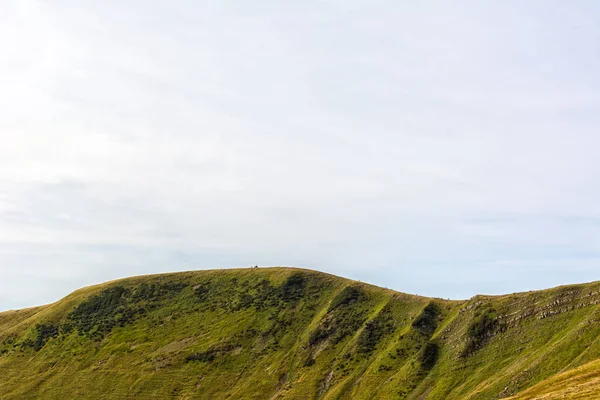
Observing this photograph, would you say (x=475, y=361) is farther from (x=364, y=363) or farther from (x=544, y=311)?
(x=364, y=363)

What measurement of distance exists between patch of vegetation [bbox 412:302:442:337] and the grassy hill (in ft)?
1.04

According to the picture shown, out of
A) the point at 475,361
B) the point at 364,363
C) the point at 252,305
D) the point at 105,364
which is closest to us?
the point at 475,361

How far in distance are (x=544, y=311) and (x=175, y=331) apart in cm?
10284

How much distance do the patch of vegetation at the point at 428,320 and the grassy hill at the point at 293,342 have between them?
32 centimetres

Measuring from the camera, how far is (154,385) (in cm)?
14625

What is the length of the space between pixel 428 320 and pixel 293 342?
36.6 m

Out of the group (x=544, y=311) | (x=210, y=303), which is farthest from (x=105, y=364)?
(x=544, y=311)

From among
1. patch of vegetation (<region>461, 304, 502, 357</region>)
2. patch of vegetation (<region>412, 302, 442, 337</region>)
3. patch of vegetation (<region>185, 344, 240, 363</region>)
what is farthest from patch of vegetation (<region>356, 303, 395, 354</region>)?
patch of vegetation (<region>185, 344, 240, 363</region>)

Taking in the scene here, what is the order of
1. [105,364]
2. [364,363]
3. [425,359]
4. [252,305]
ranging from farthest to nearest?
[252,305] → [105,364] → [364,363] → [425,359]

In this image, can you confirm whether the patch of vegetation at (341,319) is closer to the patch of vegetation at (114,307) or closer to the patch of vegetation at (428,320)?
the patch of vegetation at (428,320)

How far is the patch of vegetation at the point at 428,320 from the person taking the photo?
451ft

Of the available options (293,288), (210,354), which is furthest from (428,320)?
(210,354)

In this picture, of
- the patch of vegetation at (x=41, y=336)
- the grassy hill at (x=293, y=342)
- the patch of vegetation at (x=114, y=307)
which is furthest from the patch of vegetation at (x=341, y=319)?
the patch of vegetation at (x=41, y=336)

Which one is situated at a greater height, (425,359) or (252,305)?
(252,305)
